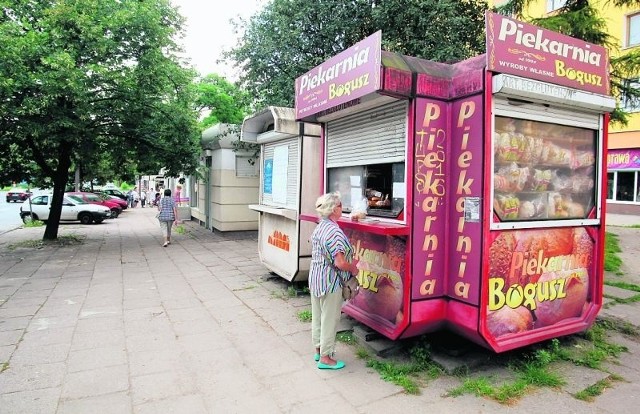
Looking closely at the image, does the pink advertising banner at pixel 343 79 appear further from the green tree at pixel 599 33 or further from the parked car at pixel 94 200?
the parked car at pixel 94 200

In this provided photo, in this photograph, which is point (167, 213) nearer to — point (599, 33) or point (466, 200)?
point (466, 200)

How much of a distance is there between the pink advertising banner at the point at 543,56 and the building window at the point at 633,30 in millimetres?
22764

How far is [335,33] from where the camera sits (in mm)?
9797

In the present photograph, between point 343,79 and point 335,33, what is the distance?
21.2 feet

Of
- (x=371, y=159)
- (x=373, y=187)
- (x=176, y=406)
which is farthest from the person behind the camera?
(x=373, y=187)

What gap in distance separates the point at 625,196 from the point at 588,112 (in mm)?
22642

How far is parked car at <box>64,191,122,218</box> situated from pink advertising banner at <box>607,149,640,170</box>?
25.7 meters

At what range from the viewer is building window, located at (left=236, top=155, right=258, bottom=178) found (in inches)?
536

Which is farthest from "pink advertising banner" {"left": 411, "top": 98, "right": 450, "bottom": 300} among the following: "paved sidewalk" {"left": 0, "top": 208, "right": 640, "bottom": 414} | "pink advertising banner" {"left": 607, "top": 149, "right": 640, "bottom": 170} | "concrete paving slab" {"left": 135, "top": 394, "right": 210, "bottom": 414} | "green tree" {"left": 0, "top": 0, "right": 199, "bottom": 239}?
"pink advertising banner" {"left": 607, "top": 149, "right": 640, "bottom": 170}

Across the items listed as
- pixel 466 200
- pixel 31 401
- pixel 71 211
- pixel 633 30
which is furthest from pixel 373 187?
pixel 633 30

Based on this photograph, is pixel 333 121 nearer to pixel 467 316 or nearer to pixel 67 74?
pixel 467 316

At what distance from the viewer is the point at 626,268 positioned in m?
8.07

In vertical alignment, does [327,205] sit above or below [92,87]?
below

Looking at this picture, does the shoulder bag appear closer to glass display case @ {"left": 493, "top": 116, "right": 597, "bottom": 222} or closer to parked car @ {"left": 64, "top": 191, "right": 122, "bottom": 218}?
glass display case @ {"left": 493, "top": 116, "right": 597, "bottom": 222}
